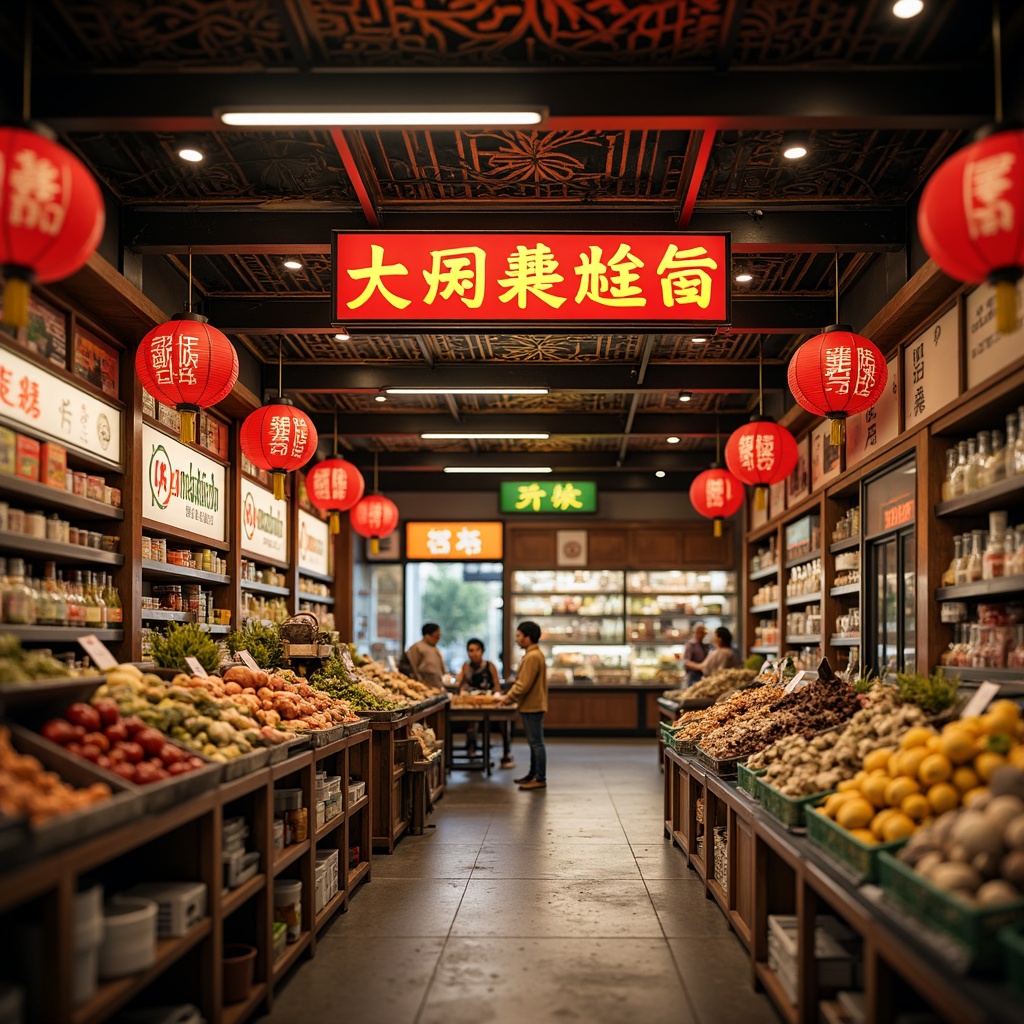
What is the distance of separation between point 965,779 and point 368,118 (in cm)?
381

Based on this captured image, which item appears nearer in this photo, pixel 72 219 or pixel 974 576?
pixel 72 219

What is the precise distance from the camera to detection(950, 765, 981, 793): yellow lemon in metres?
3.57

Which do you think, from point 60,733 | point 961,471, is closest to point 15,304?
point 60,733

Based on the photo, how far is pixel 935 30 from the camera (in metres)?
4.82

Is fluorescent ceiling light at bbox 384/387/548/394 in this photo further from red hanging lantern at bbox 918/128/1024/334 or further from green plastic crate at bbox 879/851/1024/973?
green plastic crate at bbox 879/851/1024/973

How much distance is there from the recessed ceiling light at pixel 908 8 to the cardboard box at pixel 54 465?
511 cm

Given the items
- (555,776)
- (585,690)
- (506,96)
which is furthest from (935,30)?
(585,690)

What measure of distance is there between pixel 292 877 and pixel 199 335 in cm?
313

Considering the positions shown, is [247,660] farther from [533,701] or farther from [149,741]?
[533,701]

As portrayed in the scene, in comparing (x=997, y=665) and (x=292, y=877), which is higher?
(x=997, y=665)

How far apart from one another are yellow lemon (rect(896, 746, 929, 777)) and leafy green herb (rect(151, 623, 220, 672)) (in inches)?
154

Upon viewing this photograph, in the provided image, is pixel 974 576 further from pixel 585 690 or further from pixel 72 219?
pixel 585 690

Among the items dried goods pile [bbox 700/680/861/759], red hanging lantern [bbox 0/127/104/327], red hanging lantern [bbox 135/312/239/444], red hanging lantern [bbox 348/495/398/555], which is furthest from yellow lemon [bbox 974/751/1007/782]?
red hanging lantern [bbox 348/495/398/555]

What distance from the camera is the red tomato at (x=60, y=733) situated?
3.62m
